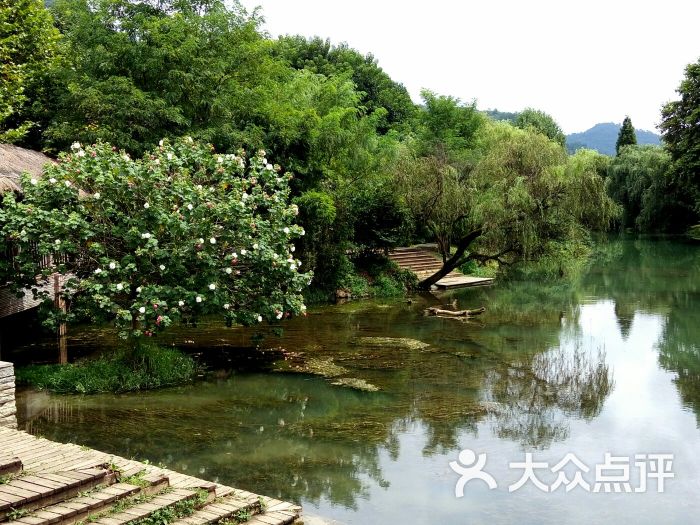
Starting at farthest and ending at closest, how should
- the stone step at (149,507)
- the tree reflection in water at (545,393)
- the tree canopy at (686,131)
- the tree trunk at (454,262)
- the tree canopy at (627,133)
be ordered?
the tree canopy at (627,133), the tree canopy at (686,131), the tree trunk at (454,262), the tree reflection in water at (545,393), the stone step at (149,507)

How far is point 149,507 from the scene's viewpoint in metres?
6.21

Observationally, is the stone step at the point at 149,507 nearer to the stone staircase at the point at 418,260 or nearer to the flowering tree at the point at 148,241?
the flowering tree at the point at 148,241

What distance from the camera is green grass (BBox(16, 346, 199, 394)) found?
1147 centimetres

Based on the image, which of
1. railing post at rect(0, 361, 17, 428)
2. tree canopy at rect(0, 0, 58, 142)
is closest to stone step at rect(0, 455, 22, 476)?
railing post at rect(0, 361, 17, 428)

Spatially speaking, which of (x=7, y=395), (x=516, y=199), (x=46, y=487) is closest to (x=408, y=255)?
(x=516, y=199)

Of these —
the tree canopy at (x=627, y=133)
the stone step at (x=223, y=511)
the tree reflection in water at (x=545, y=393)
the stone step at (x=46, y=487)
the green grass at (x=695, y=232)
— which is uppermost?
the tree canopy at (x=627, y=133)

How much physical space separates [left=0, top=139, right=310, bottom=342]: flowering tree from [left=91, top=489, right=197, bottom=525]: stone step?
4.75 meters

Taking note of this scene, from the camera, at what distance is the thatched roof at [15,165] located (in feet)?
41.2

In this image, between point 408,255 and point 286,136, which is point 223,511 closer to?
point 286,136

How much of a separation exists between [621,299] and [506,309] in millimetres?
4338

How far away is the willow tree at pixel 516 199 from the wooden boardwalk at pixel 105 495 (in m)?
15.0

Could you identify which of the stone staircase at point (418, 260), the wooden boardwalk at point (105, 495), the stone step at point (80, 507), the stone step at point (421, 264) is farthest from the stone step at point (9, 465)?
the stone step at point (421, 264)

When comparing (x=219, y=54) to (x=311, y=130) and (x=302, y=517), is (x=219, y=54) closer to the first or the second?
(x=311, y=130)

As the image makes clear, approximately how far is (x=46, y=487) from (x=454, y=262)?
63.4 feet
